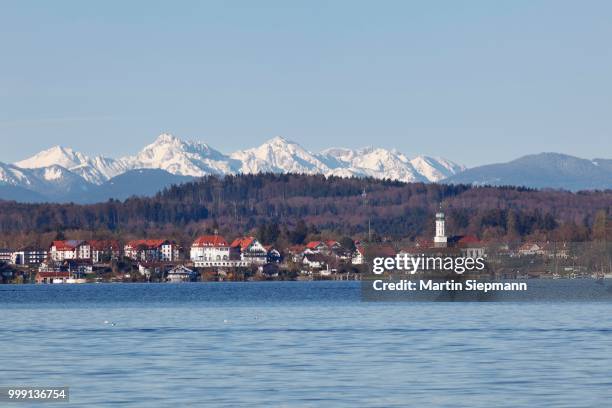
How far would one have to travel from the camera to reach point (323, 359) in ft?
134

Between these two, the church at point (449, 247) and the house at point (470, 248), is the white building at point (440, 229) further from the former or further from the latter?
the house at point (470, 248)

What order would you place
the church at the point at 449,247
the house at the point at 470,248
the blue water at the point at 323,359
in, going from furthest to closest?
the house at the point at 470,248, the church at the point at 449,247, the blue water at the point at 323,359

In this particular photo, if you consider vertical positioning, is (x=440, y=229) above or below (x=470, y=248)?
above

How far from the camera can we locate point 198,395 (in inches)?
1287

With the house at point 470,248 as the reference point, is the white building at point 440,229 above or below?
above

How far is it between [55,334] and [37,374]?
60.5ft

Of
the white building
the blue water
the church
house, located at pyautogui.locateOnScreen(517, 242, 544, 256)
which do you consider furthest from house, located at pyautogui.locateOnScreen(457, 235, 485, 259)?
the blue water

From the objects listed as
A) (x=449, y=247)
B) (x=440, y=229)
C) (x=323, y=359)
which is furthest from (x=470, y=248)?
(x=323, y=359)

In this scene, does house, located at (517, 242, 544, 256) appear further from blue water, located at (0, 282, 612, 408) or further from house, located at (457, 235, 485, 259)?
blue water, located at (0, 282, 612, 408)

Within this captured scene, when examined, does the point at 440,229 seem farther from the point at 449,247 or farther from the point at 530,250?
the point at 530,250

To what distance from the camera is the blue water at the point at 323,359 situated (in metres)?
32.4

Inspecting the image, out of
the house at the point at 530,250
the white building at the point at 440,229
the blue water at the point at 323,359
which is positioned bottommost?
the blue water at the point at 323,359

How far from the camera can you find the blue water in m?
32.4

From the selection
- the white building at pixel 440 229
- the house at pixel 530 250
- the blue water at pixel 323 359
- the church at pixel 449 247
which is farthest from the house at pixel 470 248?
the blue water at pixel 323 359
